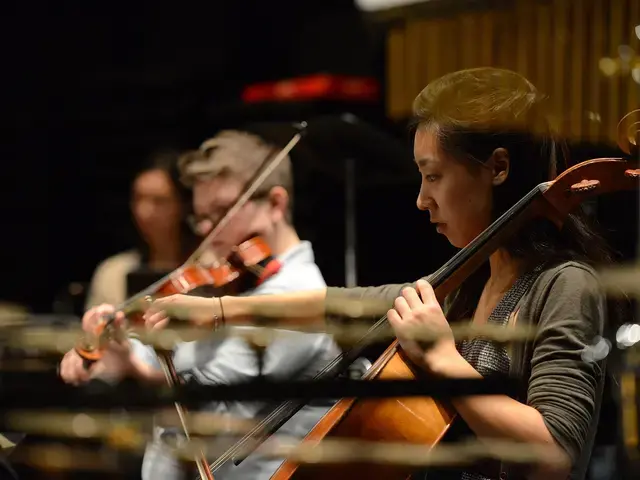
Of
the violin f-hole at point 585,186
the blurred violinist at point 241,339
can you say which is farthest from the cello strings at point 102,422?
the violin f-hole at point 585,186

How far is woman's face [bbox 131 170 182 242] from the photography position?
61.9 inches

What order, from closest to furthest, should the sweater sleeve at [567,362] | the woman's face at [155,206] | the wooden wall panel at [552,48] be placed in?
the sweater sleeve at [567,362]
the wooden wall panel at [552,48]
the woman's face at [155,206]

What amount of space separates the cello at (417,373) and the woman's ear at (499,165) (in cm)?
5

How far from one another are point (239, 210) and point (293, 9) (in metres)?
0.47

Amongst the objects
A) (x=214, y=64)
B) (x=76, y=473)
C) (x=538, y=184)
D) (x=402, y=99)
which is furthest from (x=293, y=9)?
(x=76, y=473)

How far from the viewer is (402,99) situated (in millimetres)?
1425

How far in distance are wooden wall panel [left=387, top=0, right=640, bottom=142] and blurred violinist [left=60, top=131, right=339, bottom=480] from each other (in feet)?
0.81

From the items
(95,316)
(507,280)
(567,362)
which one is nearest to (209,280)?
(95,316)

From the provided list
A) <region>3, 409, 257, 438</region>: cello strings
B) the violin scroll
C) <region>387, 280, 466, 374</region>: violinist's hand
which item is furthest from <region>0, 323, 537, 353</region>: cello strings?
the violin scroll

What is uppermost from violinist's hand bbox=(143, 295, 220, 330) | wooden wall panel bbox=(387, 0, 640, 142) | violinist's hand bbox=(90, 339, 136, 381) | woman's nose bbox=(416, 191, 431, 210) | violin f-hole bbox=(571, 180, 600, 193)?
wooden wall panel bbox=(387, 0, 640, 142)

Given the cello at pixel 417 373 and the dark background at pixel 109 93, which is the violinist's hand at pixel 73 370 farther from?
the cello at pixel 417 373

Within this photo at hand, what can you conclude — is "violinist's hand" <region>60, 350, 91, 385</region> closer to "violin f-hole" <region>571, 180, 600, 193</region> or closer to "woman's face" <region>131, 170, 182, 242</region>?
"woman's face" <region>131, 170, 182, 242</region>

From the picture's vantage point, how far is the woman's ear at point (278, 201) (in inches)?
57.1

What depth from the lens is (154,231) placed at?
5.32 ft
